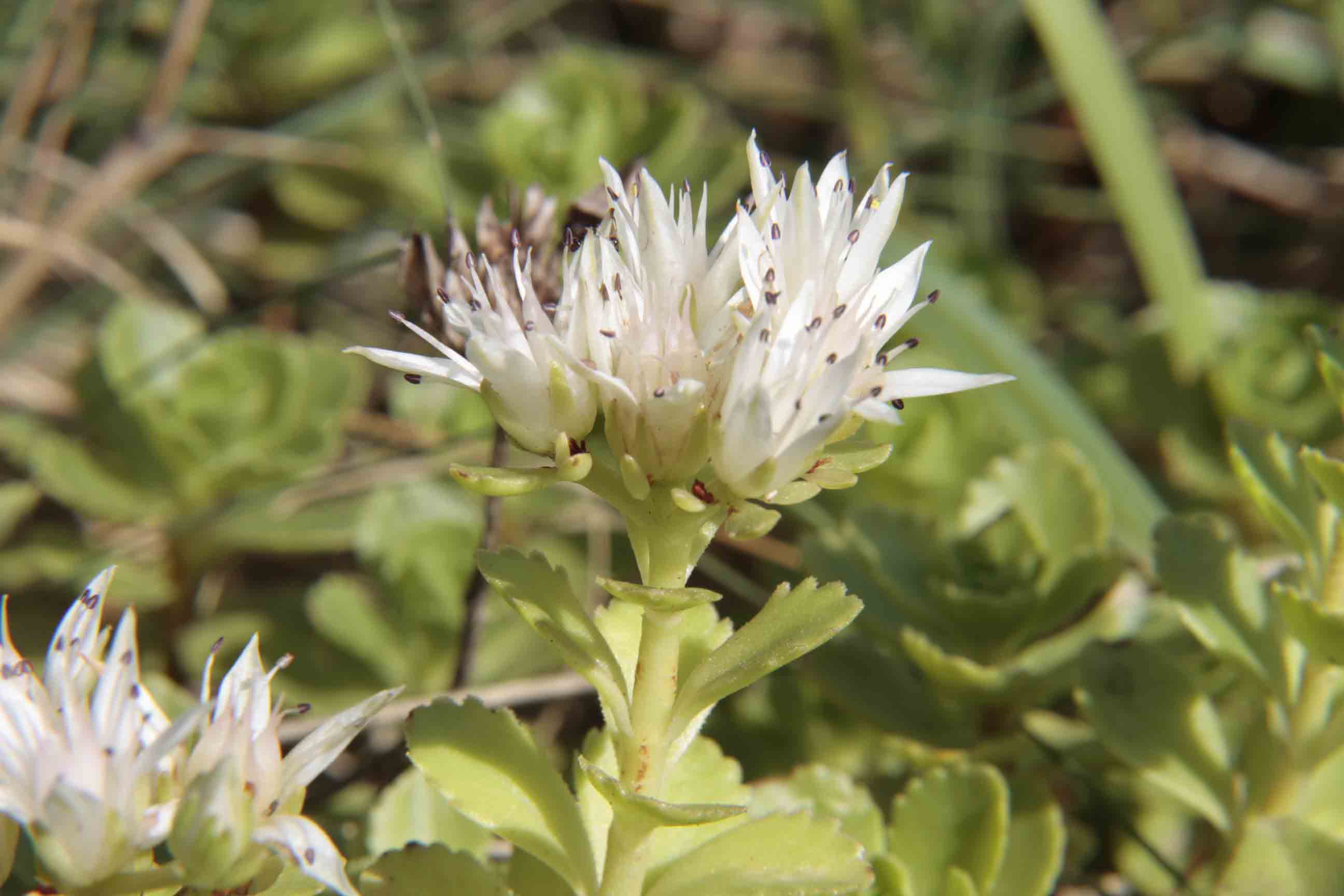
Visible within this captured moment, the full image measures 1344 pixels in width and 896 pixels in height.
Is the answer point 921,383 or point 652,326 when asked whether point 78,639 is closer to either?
point 652,326

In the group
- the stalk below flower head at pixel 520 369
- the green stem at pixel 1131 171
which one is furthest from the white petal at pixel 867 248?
the green stem at pixel 1131 171

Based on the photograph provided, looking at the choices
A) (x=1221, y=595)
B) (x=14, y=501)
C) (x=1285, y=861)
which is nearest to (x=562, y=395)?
(x=1221, y=595)

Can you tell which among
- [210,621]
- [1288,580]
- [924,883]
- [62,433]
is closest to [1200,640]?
[1288,580]

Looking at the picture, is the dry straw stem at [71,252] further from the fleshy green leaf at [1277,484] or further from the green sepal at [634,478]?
the fleshy green leaf at [1277,484]

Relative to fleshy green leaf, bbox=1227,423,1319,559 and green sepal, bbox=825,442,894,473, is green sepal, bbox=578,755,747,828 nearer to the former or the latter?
green sepal, bbox=825,442,894,473

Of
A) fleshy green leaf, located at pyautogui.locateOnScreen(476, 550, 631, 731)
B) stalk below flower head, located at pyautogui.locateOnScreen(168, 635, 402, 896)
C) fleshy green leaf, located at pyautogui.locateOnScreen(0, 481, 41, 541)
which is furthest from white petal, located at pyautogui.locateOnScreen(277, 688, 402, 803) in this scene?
fleshy green leaf, located at pyautogui.locateOnScreen(0, 481, 41, 541)
